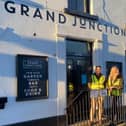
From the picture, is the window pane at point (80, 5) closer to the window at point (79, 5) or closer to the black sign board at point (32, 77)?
the window at point (79, 5)

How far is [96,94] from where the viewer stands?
11.1 m

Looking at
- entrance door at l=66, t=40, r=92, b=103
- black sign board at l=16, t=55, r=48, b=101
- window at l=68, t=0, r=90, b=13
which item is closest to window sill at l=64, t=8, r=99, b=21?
window at l=68, t=0, r=90, b=13

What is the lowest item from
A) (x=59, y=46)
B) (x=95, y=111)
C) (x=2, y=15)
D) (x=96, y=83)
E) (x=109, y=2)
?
(x=95, y=111)

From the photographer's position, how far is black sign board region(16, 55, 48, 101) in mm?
9719

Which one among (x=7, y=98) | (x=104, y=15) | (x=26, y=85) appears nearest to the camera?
(x=7, y=98)

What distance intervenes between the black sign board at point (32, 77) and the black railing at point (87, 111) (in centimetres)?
143

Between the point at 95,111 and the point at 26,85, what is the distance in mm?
2586

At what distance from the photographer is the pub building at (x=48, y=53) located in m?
9.45

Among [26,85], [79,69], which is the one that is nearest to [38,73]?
[26,85]

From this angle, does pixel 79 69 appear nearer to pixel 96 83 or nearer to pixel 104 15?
pixel 96 83

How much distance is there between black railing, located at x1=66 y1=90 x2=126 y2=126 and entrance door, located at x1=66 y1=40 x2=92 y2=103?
9.8 inches

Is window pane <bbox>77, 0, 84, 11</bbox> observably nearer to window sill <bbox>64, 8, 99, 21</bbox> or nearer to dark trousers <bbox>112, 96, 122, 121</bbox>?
window sill <bbox>64, 8, 99, 21</bbox>

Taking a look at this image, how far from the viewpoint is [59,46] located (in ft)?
36.4

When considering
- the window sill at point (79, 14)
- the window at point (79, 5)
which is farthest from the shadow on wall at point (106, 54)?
the window at point (79, 5)
